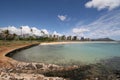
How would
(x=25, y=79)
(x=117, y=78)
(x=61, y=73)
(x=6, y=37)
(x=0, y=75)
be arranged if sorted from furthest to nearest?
1. (x=6, y=37)
2. (x=61, y=73)
3. (x=117, y=78)
4. (x=0, y=75)
5. (x=25, y=79)

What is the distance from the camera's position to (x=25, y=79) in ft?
36.3

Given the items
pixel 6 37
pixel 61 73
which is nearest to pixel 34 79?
pixel 61 73

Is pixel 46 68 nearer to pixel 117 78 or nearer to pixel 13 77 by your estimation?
pixel 13 77

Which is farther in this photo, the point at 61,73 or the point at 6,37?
the point at 6,37

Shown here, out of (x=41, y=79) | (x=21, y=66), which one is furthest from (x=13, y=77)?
(x=21, y=66)

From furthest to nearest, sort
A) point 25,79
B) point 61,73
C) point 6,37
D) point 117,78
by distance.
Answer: point 6,37, point 61,73, point 117,78, point 25,79

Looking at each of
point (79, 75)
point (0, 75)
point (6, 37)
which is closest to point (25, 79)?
point (0, 75)

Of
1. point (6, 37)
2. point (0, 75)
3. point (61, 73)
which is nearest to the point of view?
point (0, 75)

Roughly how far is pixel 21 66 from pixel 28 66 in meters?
0.78

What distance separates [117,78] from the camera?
13109 mm

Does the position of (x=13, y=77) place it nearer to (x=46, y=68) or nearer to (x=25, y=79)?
(x=25, y=79)

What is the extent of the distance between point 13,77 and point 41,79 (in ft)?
6.51

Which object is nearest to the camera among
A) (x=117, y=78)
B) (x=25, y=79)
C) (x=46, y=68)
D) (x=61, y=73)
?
(x=25, y=79)

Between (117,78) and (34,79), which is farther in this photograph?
(117,78)
